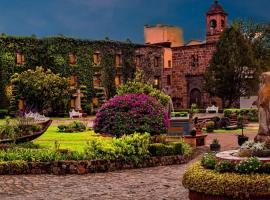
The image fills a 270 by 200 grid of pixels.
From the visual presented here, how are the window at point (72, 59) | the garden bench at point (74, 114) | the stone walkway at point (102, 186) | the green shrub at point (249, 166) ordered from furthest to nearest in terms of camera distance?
the window at point (72, 59) → the garden bench at point (74, 114) → the stone walkway at point (102, 186) → the green shrub at point (249, 166)

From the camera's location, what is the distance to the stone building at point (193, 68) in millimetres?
58094

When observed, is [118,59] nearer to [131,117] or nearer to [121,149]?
[131,117]

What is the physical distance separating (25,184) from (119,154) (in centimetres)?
353

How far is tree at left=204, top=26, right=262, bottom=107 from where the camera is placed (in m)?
48.8

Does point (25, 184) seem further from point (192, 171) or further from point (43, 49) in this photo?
point (43, 49)

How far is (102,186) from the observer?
47.5ft

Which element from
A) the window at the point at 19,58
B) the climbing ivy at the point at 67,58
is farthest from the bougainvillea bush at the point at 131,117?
the window at the point at 19,58

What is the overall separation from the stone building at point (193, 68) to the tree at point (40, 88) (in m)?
14.2

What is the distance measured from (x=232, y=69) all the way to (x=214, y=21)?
13848 mm

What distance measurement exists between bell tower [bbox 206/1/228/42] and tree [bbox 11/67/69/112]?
18.4m

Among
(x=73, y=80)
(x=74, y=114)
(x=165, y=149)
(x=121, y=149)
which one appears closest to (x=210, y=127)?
(x=165, y=149)

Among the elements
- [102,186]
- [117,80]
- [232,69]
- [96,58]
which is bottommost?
[102,186]

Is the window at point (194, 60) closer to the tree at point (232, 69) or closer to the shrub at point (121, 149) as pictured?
the tree at point (232, 69)

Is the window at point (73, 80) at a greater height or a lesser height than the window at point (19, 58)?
lesser
